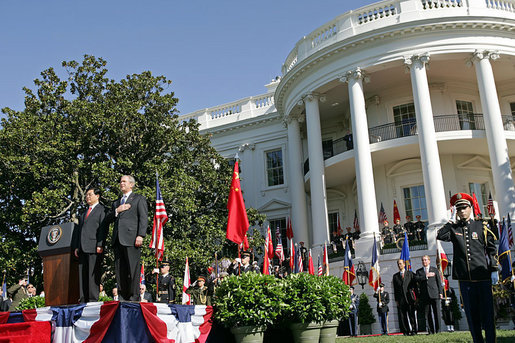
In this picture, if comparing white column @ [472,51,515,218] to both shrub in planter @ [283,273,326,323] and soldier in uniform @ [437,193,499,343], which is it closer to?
soldier in uniform @ [437,193,499,343]

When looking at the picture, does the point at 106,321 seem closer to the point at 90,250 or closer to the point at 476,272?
the point at 90,250

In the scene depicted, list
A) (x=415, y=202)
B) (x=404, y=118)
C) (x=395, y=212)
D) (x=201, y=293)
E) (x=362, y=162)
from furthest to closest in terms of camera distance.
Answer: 1. (x=404, y=118)
2. (x=415, y=202)
3. (x=395, y=212)
4. (x=362, y=162)
5. (x=201, y=293)

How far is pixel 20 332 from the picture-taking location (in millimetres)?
6086

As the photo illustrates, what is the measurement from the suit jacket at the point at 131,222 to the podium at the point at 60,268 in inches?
32.7

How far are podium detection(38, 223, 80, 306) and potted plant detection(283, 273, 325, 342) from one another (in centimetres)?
312

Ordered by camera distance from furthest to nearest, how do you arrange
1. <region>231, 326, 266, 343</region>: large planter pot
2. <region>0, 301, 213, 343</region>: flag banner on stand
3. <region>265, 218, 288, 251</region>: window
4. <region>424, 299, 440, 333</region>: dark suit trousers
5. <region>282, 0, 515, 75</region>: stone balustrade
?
<region>265, 218, 288, 251</region>: window → <region>282, 0, 515, 75</region>: stone balustrade → <region>424, 299, 440, 333</region>: dark suit trousers → <region>231, 326, 266, 343</region>: large planter pot → <region>0, 301, 213, 343</region>: flag banner on stand

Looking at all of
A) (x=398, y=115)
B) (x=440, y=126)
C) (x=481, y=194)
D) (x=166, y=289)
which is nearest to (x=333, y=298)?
(x=166, y=289)

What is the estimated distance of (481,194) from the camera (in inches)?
862

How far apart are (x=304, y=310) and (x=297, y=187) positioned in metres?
16.7

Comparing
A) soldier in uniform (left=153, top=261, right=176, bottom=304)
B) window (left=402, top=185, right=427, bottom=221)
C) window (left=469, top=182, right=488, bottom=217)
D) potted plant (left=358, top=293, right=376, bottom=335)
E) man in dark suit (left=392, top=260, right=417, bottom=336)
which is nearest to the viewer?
man in dark suit (left=392, top=260, right=417, bottom=336)

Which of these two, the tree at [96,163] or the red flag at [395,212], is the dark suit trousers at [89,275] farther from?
the red flag at [395,212]

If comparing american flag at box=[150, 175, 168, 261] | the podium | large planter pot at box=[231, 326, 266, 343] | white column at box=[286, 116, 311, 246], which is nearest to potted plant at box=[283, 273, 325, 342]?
large planter pot at box=[231, 326, 266, 343]

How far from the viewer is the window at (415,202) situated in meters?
21.9

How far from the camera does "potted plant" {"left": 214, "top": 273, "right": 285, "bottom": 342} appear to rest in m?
6.93
